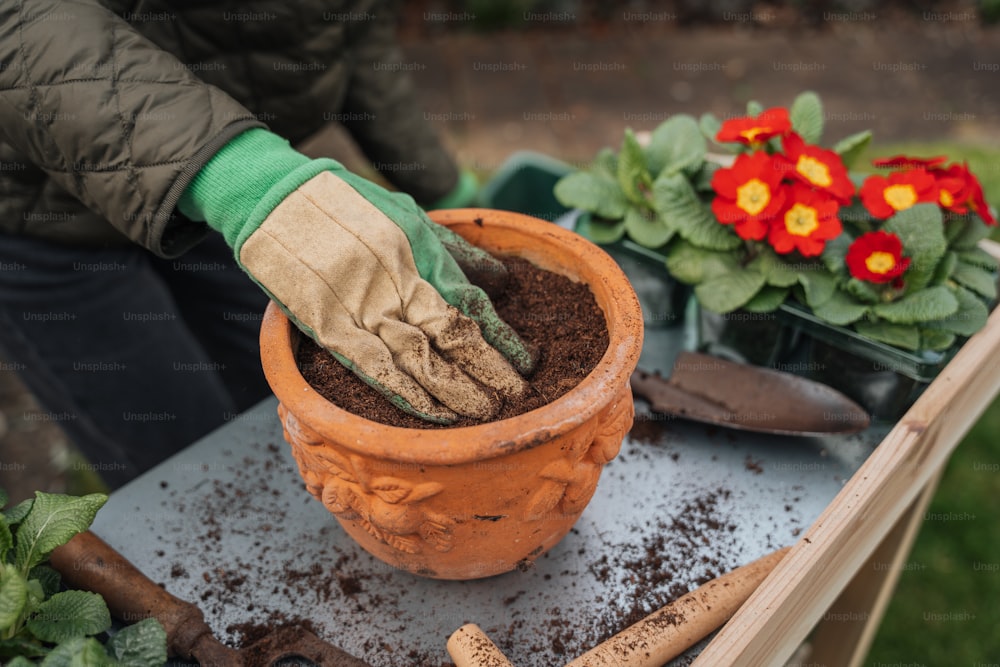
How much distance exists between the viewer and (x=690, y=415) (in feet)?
4.57

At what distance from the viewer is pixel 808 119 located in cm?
156

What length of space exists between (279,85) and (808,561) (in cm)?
135

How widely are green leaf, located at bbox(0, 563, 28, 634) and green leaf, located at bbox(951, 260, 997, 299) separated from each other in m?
1.51

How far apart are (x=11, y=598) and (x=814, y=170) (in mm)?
1377

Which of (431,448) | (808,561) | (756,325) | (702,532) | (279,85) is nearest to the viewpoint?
(431,448)

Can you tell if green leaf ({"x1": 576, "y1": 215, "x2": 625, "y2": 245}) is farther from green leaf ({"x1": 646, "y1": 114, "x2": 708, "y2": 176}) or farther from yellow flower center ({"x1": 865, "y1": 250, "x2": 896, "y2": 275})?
yellow flower center ({"x1": 865, "y1": 250, "x2": 896, "y2": 275})

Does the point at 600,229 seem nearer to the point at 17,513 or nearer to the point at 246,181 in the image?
the point at 246,181

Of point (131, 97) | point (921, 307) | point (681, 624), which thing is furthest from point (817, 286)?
point (131, 97)

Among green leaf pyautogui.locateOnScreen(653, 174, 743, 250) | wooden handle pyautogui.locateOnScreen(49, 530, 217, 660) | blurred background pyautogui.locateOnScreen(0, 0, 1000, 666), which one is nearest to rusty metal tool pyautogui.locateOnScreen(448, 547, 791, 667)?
wooden handle pyautogui.locateOnScreen(49, 530, 217, 660)

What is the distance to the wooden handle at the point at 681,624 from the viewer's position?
100 cm

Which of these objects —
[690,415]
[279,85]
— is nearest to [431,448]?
[690,415]

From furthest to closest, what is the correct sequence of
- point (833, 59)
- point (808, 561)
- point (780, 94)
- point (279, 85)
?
point (833, 59) → point (780, 94) → point (279, 85) → point (808, 561)

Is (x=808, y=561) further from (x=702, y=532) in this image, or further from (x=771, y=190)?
(x=771, y=190)

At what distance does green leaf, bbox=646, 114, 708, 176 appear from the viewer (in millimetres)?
1587
